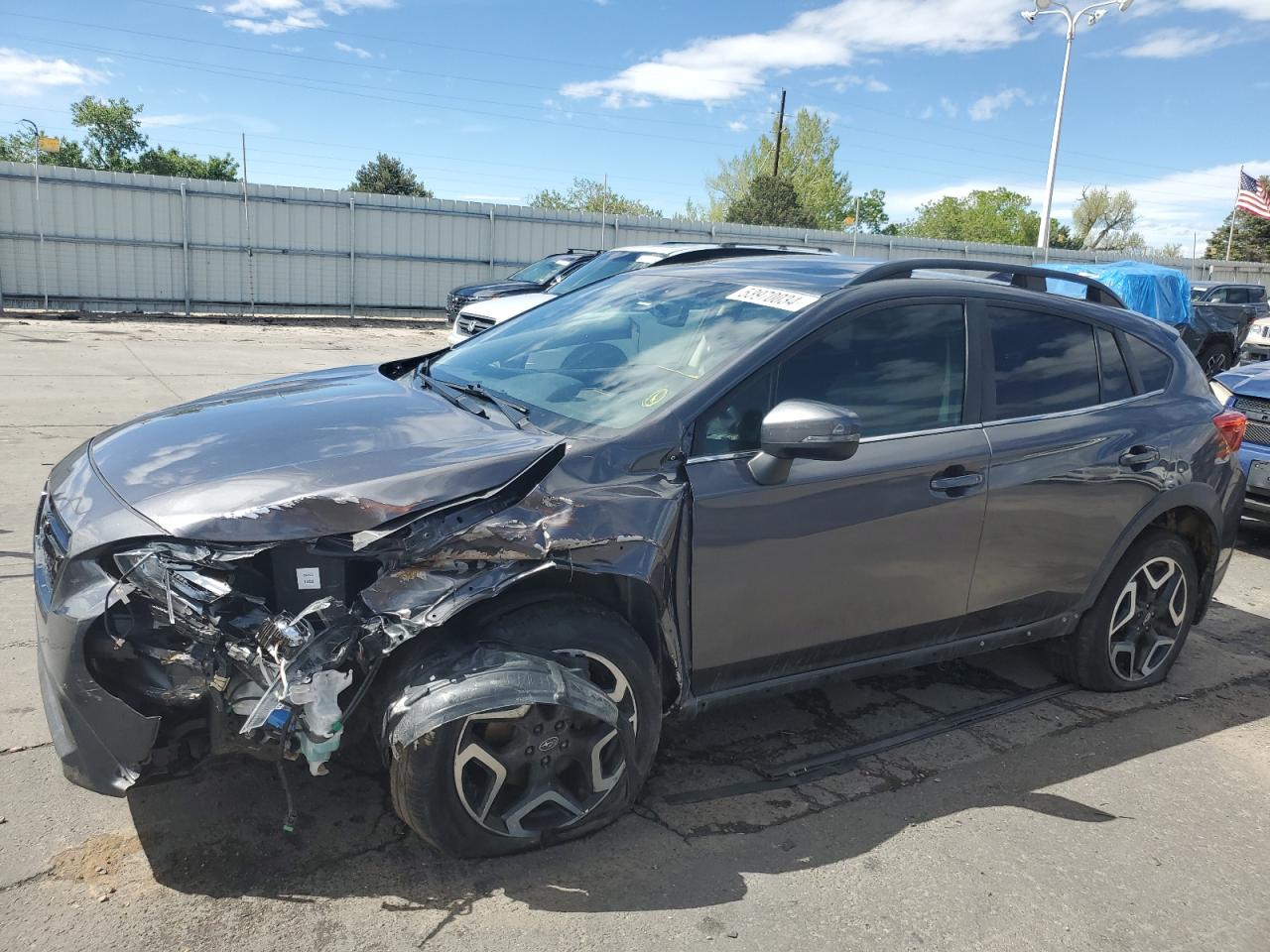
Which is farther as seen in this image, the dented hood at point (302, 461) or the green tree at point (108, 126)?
the green tree at point (108, 126)

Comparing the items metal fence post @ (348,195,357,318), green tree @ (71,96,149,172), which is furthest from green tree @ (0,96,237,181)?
metal fence post @ (348,195,357,318)

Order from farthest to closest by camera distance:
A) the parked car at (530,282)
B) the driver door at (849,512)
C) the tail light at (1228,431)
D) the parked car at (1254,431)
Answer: the parked car at (530,282) → the parked car at (1254,431) → the tail light at (1228,431) → the driver door at (849,512)

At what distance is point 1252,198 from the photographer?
89.4 feet

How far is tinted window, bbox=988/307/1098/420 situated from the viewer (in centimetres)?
374

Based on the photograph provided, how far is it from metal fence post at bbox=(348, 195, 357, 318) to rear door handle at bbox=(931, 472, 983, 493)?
68.7 feet

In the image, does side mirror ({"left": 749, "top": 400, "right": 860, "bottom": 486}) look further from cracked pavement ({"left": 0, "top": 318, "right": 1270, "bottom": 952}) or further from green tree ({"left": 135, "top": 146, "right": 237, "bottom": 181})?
green tree ({"left": 135, "top": 146, "right": 237, "bottom": 181})

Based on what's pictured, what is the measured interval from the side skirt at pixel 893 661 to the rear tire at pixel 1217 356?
17.4 metres

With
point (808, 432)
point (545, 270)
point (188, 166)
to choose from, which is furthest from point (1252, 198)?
point (188, 166)

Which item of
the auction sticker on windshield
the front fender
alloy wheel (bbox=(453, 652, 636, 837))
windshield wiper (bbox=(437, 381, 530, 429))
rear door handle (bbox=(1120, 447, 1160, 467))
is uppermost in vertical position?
the auction sticker on windshield

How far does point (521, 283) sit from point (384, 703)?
12.7 metres

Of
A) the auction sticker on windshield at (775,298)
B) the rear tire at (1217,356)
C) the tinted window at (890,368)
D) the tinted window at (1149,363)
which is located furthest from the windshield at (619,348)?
the rear tire at (1217,356)

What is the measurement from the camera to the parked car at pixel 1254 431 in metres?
6.71

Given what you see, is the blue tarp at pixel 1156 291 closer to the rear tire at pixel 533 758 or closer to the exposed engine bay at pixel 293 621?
the rear tire at pixel 533 758

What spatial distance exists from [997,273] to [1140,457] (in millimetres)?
948
